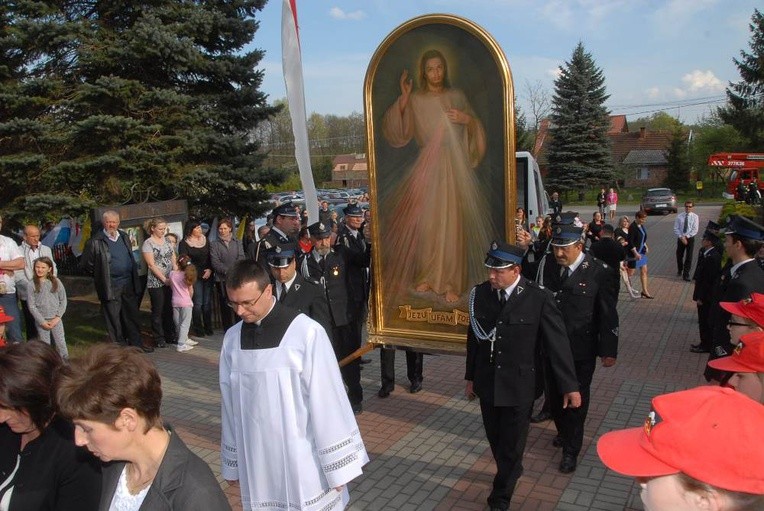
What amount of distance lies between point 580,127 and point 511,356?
39956 mm

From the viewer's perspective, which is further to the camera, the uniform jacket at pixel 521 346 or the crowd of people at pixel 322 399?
the uniform jacket at pixel 521 346

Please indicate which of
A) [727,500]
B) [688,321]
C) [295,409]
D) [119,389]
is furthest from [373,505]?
[688,321]

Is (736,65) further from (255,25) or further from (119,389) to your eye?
(119,389)

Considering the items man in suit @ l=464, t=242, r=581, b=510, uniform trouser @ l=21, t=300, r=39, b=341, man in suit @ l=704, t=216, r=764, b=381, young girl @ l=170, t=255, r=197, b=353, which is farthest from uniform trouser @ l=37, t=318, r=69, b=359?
man in suit @ l=704, t=216, r=764, b=381

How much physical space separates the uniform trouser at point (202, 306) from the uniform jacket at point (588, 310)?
6839 mm

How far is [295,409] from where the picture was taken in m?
3.26

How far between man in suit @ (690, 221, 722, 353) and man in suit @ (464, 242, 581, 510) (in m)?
4.64

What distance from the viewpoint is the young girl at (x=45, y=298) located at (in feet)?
26.9

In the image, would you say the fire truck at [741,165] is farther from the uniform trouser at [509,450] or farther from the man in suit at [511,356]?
the uniform trouser at [509,450]

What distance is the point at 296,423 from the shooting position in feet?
10.7

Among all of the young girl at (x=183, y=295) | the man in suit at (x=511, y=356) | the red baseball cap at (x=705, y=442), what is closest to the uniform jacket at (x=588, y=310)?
the man in suit at (x=511, y=356)

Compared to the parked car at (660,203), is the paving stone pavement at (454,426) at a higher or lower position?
lower

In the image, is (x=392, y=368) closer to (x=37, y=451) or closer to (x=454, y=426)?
(x=454, y=426)

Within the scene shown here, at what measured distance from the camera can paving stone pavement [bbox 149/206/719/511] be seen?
193 inches
